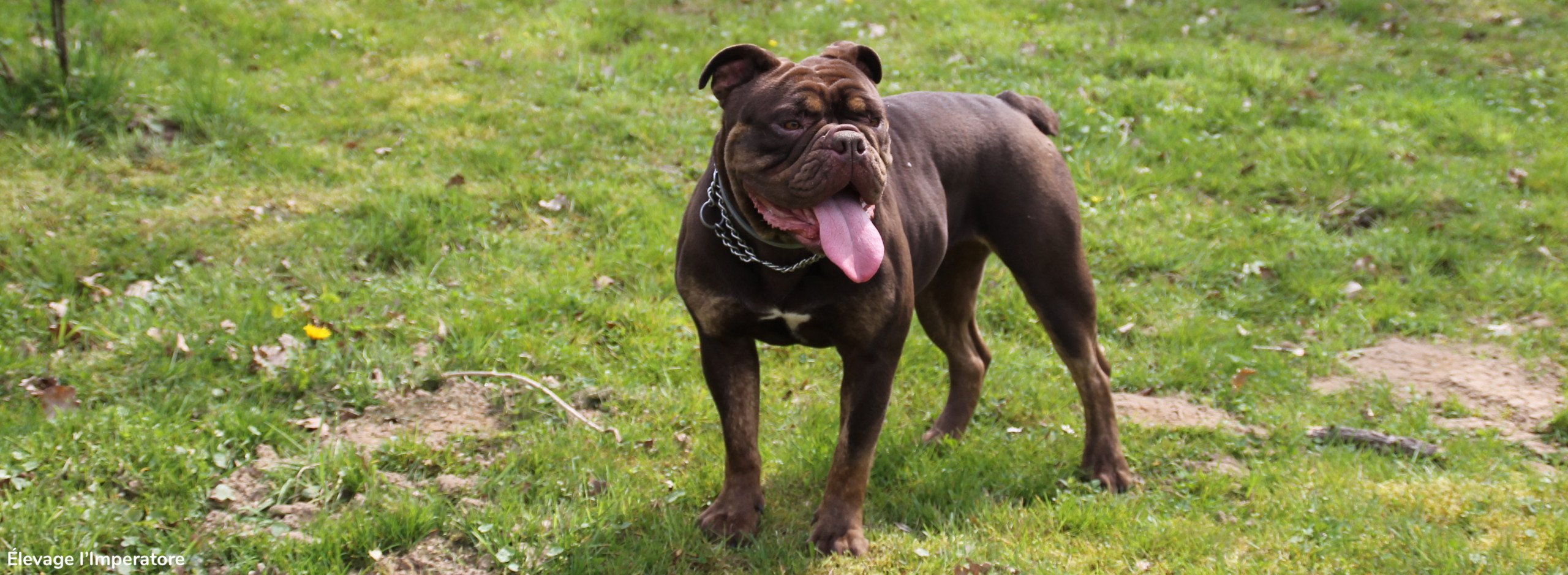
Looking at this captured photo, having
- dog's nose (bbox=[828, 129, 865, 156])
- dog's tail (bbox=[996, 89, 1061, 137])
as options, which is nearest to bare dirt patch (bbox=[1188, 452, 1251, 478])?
dog's tail (bbox=[996, 89, 1061, 137])

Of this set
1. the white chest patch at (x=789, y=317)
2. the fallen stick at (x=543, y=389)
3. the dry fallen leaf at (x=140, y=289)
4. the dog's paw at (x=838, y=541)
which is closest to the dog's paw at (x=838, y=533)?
the dog's paw at (x=838, y=541)

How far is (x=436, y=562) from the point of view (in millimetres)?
4047

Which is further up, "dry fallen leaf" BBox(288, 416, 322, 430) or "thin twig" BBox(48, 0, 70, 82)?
"thin twig" BBox(48, 0, 70, 82)

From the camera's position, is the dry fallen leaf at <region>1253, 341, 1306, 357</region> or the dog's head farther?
the dry fallen leaf at <region>1253, 341, 1306, 357</region>

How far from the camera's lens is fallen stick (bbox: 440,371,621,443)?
4.95m

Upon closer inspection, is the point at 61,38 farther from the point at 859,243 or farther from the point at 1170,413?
the point at 1170,413

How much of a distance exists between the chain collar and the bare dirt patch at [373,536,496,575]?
139cm

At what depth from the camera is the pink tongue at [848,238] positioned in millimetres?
3467

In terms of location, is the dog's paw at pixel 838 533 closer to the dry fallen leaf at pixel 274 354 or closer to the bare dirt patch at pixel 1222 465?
the bare dirt patch at pixel 1222 465

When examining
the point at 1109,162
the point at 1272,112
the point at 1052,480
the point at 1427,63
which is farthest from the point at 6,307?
the point at 1427,63

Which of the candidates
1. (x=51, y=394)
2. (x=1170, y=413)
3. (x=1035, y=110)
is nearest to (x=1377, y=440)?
(x=1170, y=413)

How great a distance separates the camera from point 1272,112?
343 inches

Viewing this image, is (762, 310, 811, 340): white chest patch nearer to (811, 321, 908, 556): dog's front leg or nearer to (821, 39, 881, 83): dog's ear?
(811, 321, 908, 556): dog's front leg

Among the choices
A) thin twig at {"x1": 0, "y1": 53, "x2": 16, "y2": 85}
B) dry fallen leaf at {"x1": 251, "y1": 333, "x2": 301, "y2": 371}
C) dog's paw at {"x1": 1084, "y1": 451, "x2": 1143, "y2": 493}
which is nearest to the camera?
dog's paw at {"x1": 1084, "y1": 451, "x2": 1143, "y2": 493}
